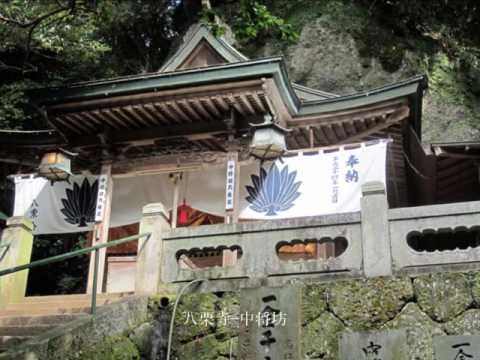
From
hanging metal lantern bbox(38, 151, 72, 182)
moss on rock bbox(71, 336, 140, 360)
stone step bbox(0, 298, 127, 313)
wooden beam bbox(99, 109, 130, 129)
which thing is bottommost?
moss on rock bbox(71, 336, 140, 360)

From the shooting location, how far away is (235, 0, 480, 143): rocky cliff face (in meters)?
18.5

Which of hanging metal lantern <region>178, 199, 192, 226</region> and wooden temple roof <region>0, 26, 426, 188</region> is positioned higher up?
wooden temple roof <region>0, 26, 426, 188</region>

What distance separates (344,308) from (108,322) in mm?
2804

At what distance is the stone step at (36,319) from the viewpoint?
7.52 metres

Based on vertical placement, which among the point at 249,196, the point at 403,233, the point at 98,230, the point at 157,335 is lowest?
the point at 157,335

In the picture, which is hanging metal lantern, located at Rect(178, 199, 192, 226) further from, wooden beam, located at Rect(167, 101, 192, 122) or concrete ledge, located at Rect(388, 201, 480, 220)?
concrete ledge, located at Rect(388, 201, 480, 220)

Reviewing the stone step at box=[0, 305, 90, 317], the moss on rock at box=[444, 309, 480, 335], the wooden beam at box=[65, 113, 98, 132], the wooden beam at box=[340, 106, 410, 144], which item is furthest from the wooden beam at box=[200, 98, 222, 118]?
the moss on rock at box=[444, 309, 480, 335]

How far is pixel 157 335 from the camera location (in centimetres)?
741

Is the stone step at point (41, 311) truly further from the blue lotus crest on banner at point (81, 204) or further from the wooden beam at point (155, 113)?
the wooden beam at point (155, 113)

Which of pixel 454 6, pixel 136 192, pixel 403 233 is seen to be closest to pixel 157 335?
pixel 403 233

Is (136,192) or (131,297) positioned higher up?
(136,192)

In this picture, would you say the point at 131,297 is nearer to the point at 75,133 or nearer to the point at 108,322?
the point at 108,322

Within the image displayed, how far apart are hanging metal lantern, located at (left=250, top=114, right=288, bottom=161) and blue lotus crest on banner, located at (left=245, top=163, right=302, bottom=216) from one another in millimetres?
631

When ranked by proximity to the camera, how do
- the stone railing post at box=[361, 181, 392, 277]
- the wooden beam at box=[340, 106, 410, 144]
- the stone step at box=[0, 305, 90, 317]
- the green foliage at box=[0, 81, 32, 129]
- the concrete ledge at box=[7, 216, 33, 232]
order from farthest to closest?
the green foliage at box=[0, 81, 32, 129]
the wooden beam at box=[340, 106, 410, 144]
the concrete ledge at box=[7, 216, 33, 232]
the stone step at box=[0, 305, 90, 317]
the stone railing post at box=[361, 181, 392, 277]
